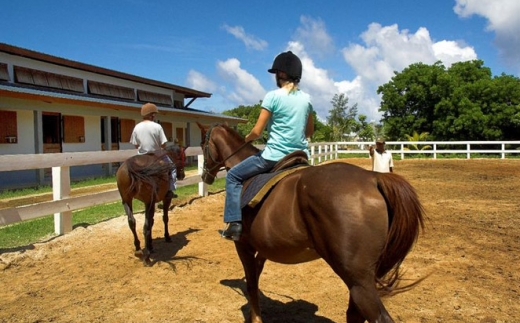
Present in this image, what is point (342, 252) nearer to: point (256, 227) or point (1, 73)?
point (256, 227)

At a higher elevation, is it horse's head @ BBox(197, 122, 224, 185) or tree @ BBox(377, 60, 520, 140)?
tree @ BBox(377, 60, 520, 140)

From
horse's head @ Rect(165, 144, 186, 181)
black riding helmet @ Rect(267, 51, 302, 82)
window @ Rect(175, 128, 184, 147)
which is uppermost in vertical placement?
window @ Rect(175, 128, 184, 147)

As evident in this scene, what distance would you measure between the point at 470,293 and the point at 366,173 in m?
2.51

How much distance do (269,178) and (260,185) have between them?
10 cm

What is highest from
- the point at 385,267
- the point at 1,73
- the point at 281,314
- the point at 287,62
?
the point at 1,73

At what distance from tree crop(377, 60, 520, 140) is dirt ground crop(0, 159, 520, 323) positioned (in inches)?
1143

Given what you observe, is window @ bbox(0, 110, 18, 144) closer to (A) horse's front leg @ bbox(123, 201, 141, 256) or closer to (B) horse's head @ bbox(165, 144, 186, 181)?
(B) horse's head @ bbox(165, 144, 186, 181)

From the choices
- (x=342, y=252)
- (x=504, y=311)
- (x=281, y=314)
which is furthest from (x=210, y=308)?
(x=504, y=311)

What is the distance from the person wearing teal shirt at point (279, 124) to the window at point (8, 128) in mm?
13969

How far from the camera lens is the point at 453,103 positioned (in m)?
34.0

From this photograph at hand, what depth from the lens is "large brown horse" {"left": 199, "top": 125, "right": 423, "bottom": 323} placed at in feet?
8.62

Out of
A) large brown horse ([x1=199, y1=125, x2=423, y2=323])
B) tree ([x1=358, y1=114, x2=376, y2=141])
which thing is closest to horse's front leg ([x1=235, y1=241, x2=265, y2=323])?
large brown horse ([x1=199, y1=125, x2=423, y2=323])

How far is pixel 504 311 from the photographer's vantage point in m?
3.87

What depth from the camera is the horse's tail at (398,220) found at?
264 cm
